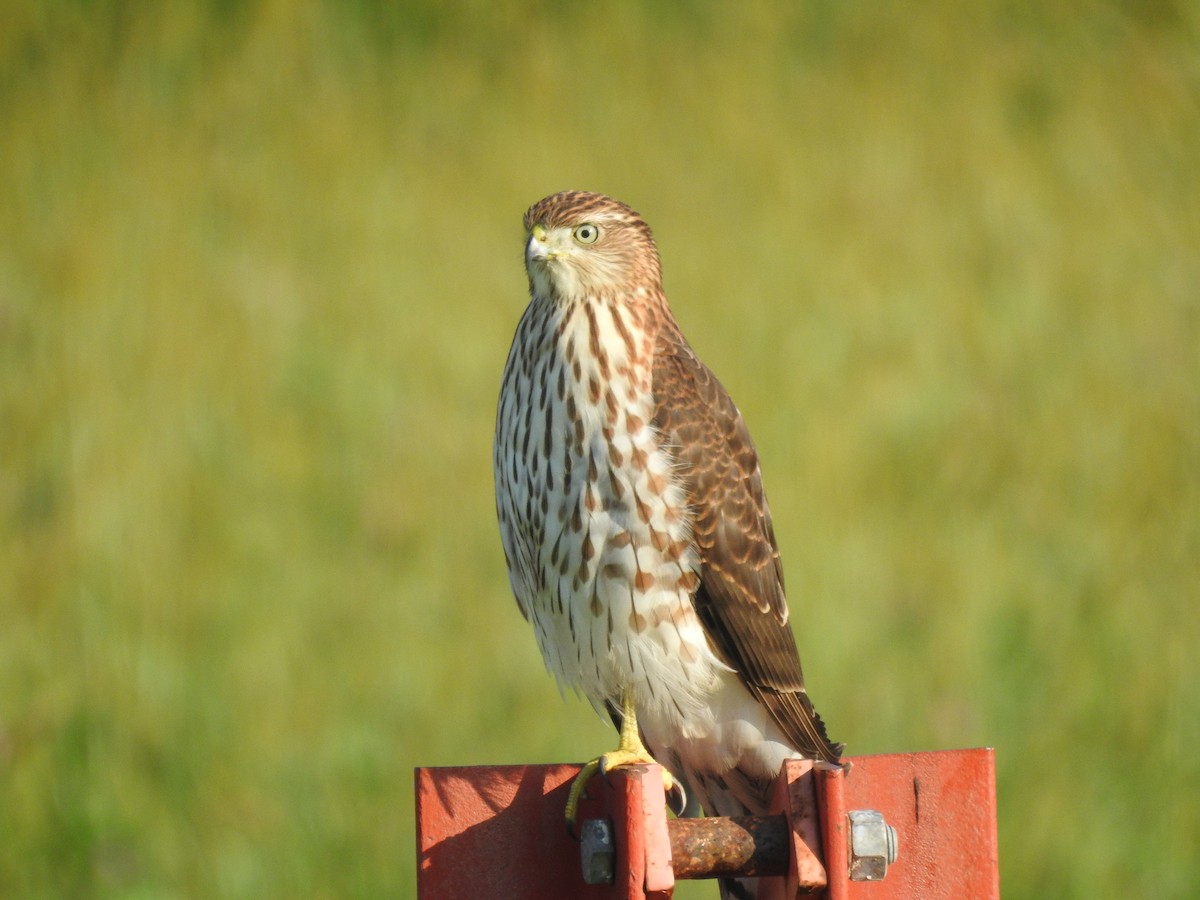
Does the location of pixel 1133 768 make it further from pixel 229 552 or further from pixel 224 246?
pixel 224 246

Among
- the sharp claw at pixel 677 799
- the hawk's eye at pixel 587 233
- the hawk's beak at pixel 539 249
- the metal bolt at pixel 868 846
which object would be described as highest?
the hawk's eye at pixel 587 233

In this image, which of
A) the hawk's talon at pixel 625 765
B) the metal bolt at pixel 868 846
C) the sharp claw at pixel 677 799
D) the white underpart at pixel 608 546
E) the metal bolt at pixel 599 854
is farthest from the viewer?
the sharp claw at pixel 677 799

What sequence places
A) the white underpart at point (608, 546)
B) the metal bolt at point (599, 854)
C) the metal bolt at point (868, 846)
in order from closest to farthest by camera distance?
1. the metal bolt at point (868, 846)
2. the metal bolt at point (599, 854)
3. the white underpart at point (608, 546)

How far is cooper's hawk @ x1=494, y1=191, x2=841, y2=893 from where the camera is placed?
10.8 feet

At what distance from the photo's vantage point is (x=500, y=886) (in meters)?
2.57

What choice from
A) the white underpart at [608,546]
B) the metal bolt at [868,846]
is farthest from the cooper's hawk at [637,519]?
the metal bolt at [868,846]

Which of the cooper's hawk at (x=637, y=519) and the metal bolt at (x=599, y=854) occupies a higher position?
the cooper's hawk at (x=637, y=519)

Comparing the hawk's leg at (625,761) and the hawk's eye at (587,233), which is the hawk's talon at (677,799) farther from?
the hawk's eye at (587,233)

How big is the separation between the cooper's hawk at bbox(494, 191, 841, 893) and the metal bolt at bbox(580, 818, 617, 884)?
2.25 ft

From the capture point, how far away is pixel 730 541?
135 inches

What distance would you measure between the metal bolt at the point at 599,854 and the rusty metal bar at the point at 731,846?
0.34 ft

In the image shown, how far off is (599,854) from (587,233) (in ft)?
5.20

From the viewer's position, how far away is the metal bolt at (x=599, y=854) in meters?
2.44

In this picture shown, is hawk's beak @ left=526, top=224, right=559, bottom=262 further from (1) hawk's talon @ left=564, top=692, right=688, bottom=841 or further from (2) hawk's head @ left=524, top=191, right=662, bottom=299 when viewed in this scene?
(1) hawk's talon @ left=564, top=692, right=688, bottom=841
